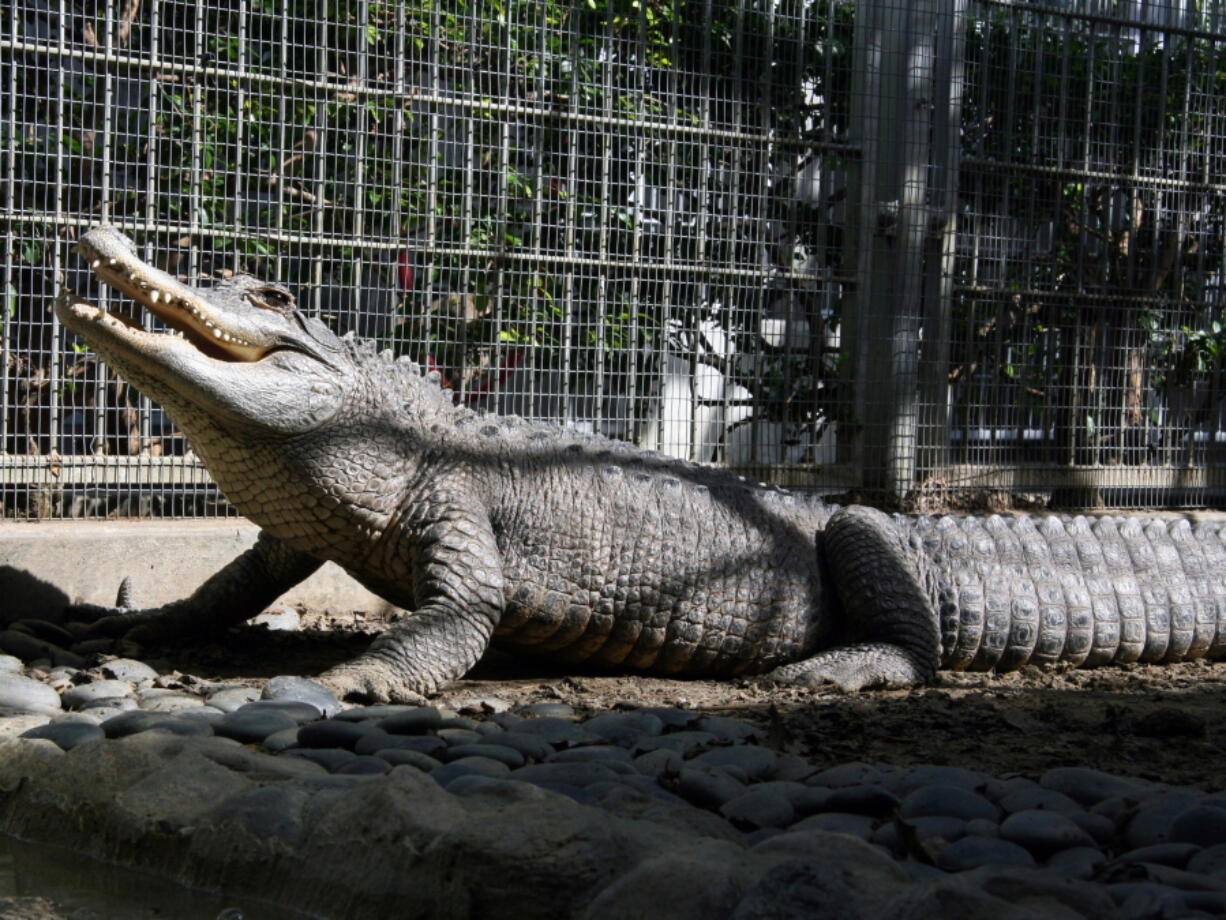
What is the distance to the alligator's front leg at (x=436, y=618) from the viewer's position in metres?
4.32

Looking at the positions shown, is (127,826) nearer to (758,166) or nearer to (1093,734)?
(1093,734)

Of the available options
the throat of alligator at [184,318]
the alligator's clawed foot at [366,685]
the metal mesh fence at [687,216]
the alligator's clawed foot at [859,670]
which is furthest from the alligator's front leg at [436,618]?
the metal mesh fence at [687,216]

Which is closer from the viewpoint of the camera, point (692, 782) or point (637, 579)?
point (692, 782)

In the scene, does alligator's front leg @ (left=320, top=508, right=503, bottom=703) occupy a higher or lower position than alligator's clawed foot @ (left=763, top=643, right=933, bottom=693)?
higher

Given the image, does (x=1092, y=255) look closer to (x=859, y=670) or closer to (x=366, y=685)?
(x=859, y=670)

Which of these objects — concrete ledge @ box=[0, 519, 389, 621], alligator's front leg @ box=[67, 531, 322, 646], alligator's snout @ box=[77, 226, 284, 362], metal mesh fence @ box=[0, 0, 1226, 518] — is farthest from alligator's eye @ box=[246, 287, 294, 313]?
concrete ledge @ box=[0, 519, 389, 621]

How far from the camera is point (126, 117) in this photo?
5.57 m

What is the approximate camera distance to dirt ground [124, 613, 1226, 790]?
3672 mm

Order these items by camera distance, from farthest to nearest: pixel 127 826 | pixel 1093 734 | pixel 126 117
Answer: pixel 126 117 < pixel 1093 734 < pixel 127 826

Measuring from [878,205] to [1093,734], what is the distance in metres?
3.68

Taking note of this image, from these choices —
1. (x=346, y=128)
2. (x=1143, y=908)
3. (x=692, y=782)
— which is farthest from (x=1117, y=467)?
(x=1143, y=908)

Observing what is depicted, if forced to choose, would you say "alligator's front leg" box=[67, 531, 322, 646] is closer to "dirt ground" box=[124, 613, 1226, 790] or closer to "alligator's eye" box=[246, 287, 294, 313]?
"dirt ground" box=[124, 613, 1226, 790]

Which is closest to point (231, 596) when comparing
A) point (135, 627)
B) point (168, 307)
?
point (135, 627)

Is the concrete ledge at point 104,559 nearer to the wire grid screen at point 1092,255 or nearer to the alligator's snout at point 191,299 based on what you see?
the alligator's snout at point 191,299
